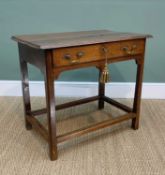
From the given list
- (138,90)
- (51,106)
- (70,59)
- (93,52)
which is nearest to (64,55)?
(70,59)

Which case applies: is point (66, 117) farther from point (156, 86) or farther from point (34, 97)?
point (156, 86)

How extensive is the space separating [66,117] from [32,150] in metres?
0.51

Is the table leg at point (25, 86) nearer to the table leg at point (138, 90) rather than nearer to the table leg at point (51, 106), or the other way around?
the table leg at point (51, 106)

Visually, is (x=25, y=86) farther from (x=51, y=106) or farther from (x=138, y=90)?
(x=138, y=90)

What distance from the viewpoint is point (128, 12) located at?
6.88 ft

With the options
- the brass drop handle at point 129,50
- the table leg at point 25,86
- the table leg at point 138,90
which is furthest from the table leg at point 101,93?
the table leg at point 25,86

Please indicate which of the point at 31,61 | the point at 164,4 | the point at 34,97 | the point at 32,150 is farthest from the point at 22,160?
the point at 164,4

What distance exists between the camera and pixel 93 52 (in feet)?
4.39

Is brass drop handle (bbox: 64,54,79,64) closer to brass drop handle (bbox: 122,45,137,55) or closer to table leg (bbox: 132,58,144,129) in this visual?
brass drop handle (bbox: 122,45,137,55)

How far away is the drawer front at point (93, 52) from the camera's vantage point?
48.8 inches

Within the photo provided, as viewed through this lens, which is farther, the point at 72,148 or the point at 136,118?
the point at 136,118

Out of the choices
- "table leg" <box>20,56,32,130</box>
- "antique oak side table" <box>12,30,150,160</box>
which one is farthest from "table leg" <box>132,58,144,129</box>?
"table leg" <box>20,56,32,130</box>

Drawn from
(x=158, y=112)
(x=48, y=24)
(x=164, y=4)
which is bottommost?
(x=158, y=112)

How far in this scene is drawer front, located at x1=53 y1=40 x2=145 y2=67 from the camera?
1239 millimetres
